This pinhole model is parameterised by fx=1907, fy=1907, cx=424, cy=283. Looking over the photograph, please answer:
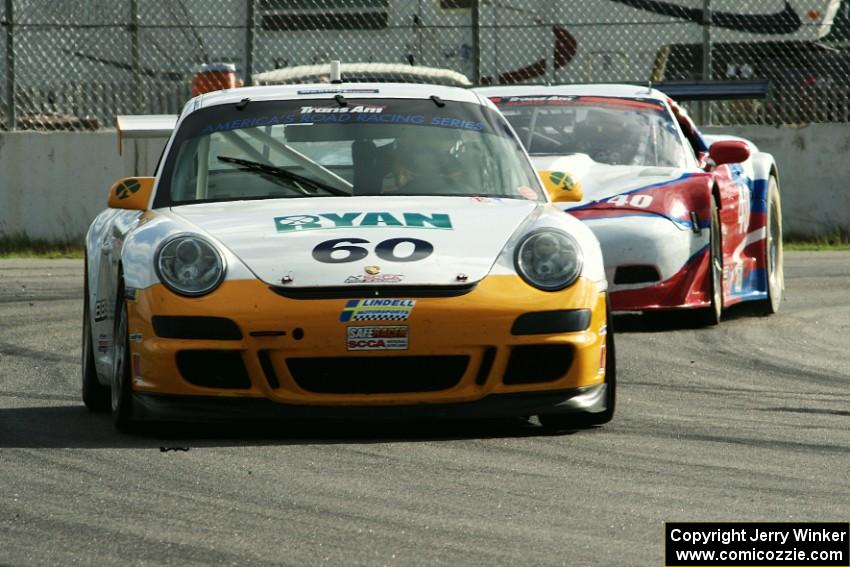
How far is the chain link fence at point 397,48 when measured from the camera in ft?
52.2

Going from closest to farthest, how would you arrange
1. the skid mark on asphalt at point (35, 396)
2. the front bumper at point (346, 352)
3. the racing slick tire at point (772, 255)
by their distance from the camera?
1. the front bumper at point (346, 352)
2. the skid mark on asphalt at point (35, 396)
3. the racing slick tire at point (772, 255)

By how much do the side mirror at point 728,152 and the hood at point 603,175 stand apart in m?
0.20

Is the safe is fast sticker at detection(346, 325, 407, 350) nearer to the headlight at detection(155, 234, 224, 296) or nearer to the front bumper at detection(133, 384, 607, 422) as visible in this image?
the front bumper at detection(133, 384, 607, 422)

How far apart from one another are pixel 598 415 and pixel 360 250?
99 cm

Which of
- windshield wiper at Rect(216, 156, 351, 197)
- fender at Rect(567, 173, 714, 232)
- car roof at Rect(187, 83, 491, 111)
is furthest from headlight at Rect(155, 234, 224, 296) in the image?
fender at Rect(567, 173, 714, 232)

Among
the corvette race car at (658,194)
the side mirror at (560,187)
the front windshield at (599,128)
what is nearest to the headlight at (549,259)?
the side mirror at (560,187)

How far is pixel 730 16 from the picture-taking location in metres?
17.1

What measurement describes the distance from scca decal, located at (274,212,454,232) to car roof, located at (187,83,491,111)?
3.32ft

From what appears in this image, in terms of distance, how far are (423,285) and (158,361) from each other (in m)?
0.87

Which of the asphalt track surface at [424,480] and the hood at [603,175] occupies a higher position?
the asphalt track surface at [424,480]

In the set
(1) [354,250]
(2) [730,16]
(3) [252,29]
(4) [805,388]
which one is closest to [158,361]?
(1) [354,250]

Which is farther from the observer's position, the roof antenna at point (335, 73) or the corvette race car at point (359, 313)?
the roof antenna at point (335, 73)

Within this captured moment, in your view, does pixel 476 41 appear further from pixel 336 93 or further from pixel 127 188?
pixel 127 188

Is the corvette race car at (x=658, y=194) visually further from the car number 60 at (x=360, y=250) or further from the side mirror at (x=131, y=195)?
the car number 60 at (x=360, y=250)
